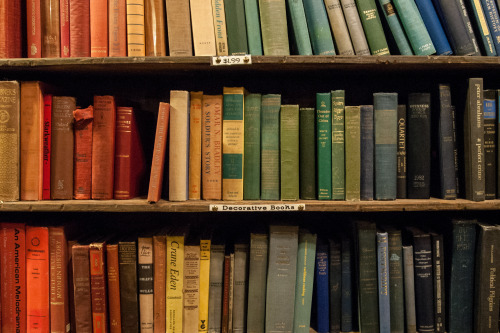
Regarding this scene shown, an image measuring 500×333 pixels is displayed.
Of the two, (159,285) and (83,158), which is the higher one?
(83,158)

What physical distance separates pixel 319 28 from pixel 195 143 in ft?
1.67

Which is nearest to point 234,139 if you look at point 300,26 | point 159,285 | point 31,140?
point 300,26

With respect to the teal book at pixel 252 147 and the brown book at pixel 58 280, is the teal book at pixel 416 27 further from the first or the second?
the brown book at pixel 58 280

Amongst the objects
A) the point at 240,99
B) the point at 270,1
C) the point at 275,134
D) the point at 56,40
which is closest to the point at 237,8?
the point at 270,1

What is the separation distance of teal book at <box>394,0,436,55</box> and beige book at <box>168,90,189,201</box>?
0.69 meters

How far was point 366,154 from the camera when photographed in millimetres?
1044

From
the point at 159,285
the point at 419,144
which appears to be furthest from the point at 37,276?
the point at 419,144

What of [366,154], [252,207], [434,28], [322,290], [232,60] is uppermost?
[434,28]

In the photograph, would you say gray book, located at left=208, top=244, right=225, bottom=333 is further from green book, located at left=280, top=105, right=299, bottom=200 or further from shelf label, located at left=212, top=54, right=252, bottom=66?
shelf label, located at left=212, top=54, right=252, bottom=66

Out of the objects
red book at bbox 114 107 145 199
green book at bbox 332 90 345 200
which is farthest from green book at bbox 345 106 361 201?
red book at bbox 114 107 145 199

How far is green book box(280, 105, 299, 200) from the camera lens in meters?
1.04

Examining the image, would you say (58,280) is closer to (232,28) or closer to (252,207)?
(252,207)

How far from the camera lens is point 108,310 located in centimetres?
104

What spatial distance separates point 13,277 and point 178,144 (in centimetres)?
63
